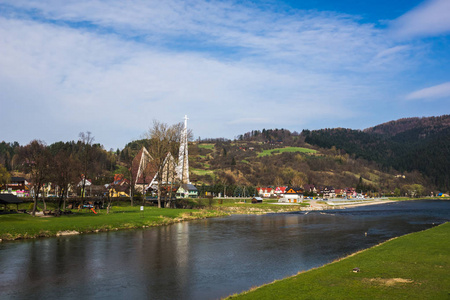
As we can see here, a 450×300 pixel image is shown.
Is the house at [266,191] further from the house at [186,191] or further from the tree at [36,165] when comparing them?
the tree at [36,165]

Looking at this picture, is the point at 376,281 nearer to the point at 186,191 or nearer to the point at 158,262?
the point at 158,262

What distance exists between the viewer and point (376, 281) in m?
18.2

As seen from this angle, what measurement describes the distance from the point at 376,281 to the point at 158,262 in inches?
677

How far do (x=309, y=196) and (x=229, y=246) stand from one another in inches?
5954

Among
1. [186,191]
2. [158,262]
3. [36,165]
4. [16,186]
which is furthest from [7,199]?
[16,186]

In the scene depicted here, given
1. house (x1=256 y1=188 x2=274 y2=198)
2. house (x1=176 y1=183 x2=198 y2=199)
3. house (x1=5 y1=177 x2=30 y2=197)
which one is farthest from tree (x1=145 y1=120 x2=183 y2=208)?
house (x1=256 y1=188 x2=274 y2=198)

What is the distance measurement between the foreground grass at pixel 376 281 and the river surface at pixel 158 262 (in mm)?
3719

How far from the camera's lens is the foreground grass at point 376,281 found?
1590cm

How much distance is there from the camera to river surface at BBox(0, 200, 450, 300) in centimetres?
2106

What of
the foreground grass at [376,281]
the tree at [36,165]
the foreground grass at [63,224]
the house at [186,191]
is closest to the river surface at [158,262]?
the foreground grass at [63,224]

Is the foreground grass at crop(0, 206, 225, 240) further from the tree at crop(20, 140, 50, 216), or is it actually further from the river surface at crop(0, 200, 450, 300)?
the tree at crop(20, 140, 50, 216)

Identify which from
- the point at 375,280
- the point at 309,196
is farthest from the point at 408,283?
the point at 309,196

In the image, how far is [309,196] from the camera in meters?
182

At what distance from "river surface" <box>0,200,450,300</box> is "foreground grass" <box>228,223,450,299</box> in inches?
146
